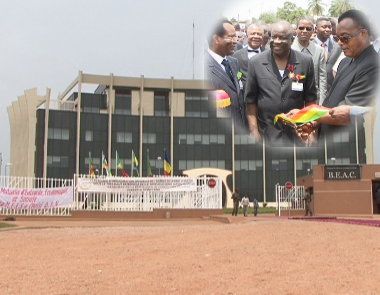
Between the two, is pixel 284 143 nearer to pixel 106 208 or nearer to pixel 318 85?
pixel 318 85

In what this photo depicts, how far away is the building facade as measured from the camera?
6781cm

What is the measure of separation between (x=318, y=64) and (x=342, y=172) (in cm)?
2730

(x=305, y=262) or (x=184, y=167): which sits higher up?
(x=184, y=167)

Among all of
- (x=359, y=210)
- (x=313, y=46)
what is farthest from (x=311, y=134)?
(x=359, y=210)

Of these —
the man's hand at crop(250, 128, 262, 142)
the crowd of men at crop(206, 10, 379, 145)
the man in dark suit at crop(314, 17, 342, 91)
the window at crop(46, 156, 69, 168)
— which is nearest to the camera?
the crowd of men at crop(206, 10, 379, 145)

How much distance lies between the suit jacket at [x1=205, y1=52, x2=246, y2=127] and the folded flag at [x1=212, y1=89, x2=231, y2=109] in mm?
60

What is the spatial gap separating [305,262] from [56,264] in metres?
5.25

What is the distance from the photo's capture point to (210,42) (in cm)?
950

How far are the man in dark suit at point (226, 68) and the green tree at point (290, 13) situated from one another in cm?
80

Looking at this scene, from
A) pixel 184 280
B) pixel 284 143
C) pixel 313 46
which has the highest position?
pixel 313 46

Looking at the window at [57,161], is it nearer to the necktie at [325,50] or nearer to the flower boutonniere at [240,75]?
the flower boutonniere at [240,75]

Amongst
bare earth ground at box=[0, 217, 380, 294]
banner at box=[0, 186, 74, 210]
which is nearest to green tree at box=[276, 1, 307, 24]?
bare earth ground at box=[0, 217, 380, 294]

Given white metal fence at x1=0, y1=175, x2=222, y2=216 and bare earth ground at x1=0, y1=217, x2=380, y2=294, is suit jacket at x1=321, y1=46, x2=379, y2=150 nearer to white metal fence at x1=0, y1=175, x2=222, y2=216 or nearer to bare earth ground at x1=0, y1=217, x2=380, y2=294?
bare earth ground at x1=0, y1=217, x2=380, y2=294

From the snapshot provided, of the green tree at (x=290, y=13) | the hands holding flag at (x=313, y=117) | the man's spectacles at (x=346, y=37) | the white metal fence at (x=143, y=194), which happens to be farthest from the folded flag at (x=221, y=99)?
the white metal fence at (x=143, y=194)
